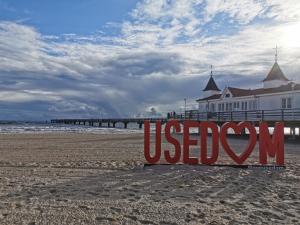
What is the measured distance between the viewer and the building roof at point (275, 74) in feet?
146

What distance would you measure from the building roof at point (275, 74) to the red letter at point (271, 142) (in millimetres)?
33720

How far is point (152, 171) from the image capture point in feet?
38.5

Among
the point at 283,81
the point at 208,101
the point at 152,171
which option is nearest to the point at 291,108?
the point at 283,81

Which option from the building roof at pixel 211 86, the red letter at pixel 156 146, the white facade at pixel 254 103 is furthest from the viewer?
the building roof at pixel 211 86

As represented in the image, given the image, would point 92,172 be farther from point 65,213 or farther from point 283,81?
point 283,81

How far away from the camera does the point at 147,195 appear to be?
27.1 feet

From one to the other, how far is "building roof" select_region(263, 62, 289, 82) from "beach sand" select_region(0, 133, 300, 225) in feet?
112

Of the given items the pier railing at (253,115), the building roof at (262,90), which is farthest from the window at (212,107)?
the pier railing at (253,115)

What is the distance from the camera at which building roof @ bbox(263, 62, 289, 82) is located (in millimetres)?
44625

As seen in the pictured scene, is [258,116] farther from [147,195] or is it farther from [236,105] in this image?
[147,195]

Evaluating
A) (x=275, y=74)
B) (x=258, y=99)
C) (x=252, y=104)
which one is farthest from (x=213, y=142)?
(x=275, y=74)

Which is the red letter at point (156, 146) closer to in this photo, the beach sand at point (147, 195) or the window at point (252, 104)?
the beach sand at point (147, 195)

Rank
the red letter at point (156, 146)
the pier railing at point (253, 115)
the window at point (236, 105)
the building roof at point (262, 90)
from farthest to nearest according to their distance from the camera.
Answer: the window at point (236, 105), the building roof at point (262, 90), the pier railing at point (253, 115), the red letter at point (156, 146)

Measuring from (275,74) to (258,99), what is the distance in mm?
8597
